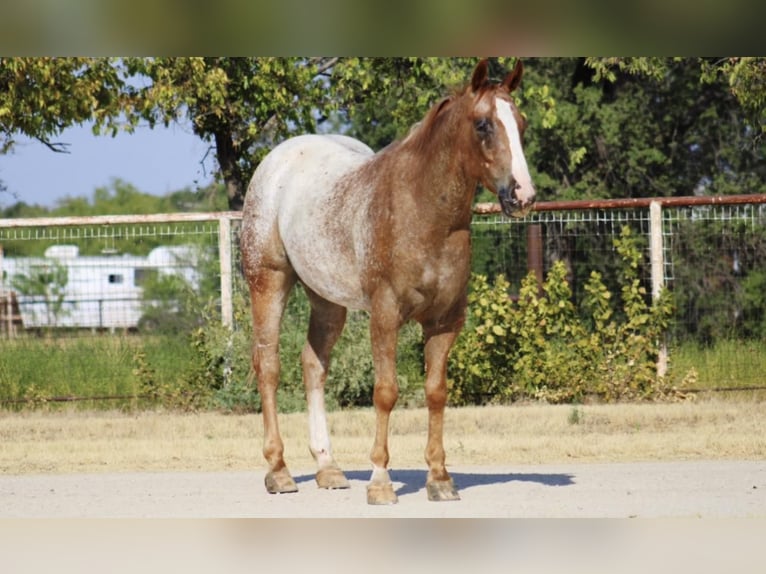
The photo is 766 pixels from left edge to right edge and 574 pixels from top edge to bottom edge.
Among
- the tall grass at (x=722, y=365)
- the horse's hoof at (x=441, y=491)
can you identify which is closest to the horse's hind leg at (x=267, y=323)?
the horse's hoof at (x=441, y=491)

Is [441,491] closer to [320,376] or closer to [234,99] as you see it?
[320,376]

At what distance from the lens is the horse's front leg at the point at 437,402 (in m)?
8.33

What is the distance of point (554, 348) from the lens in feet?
50.1

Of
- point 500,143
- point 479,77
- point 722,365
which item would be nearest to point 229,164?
point 722,365

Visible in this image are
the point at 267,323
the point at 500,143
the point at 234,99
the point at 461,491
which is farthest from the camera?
the point at 234,99

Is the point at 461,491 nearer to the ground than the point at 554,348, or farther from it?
nearer to the ground

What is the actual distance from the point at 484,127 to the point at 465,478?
305cm

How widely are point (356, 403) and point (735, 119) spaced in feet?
49.7

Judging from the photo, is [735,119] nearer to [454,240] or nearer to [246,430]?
[246,430]

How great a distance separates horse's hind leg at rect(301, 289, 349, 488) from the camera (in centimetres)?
919

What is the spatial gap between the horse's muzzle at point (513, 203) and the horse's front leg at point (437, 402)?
1202 millimetres

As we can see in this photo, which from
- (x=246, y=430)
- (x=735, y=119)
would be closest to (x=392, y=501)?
(x=246, y=430)

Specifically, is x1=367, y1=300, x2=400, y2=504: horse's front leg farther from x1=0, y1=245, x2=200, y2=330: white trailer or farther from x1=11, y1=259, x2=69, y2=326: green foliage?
x1=11, y1=259, x2=69, y2=326: green foliage
